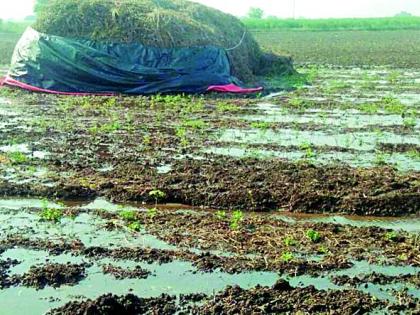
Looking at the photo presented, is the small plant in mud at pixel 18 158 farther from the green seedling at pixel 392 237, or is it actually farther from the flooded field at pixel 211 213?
the green seedling at pixel 392 237

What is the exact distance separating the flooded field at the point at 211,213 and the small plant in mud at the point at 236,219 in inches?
1.2

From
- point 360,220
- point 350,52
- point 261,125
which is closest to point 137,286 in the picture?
point 360,220

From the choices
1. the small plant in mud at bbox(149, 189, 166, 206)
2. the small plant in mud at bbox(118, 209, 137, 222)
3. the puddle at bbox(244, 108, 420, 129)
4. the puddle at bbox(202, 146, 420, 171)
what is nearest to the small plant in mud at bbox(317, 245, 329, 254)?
the small plant in mud at bbox(118, 209, 137, 222)

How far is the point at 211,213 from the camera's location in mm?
7082

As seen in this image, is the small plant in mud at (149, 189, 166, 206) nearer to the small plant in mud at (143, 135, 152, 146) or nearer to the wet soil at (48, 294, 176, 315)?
the wet soil at (48, 294, 176, 315)

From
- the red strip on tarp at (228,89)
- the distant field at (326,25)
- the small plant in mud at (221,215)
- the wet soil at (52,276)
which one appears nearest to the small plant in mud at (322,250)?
the small plant in mud at (221,215)

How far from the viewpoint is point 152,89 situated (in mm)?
16094

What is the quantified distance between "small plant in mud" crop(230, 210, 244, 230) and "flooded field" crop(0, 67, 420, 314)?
0.10 feet

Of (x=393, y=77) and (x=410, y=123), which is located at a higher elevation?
(x=393, y=77)

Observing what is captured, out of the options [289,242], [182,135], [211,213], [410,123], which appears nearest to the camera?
[289,242]

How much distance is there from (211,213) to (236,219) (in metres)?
0.45

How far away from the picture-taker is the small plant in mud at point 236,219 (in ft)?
21.5

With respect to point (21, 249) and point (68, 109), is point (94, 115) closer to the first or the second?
point (68, 109)

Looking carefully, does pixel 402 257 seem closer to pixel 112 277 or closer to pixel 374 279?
pixel 374 279
